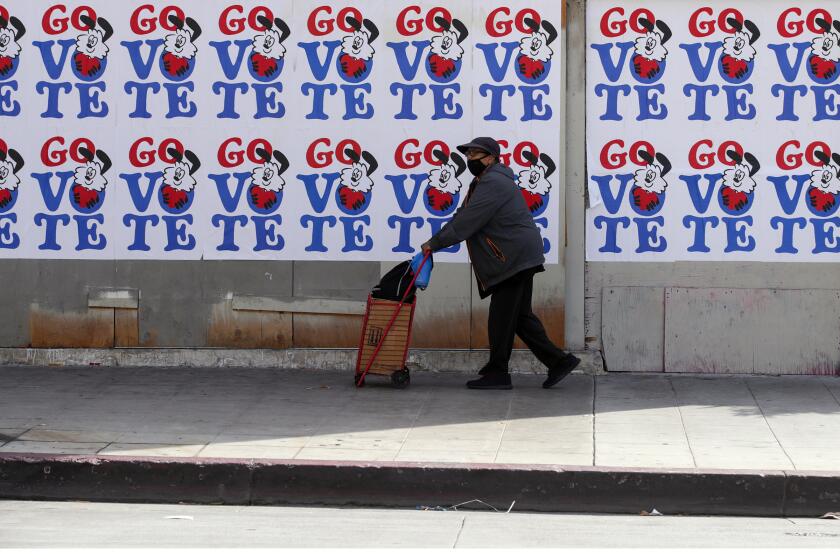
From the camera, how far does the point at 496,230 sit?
30.8 ft

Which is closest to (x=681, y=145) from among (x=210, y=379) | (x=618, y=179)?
(x=618, y=179)

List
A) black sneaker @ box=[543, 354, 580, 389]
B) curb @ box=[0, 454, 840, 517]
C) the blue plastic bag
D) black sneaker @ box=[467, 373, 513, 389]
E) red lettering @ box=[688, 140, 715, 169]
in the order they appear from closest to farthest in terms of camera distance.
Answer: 1. curb @ box=[0, 454, 840, 517]
2. the blue plastic bag
3. black sneaker @ box=[543, 354, 580, 389]
4. black sneaker @ box=[467, 373, 513, 389]
5. red lettering @ box=[688, 140, 715, 169]

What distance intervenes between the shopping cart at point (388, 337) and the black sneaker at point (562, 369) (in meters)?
1.05

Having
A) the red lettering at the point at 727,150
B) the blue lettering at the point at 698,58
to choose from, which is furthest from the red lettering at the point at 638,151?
the blue lettering at the point at 698,58

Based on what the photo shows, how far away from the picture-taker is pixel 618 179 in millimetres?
10141

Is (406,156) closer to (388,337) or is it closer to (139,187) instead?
(388,337)

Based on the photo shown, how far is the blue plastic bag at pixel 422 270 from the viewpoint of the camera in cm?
936

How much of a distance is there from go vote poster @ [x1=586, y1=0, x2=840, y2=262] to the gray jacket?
0.99 metres

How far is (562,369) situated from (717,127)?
7.50 feet

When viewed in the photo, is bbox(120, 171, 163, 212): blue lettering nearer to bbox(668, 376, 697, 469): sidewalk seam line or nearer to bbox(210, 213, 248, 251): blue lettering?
bbox(210, 213, 248, 251): blue lettering

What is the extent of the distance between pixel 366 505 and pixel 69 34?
5.23 meters

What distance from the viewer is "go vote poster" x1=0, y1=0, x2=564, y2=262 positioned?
10.1 metres

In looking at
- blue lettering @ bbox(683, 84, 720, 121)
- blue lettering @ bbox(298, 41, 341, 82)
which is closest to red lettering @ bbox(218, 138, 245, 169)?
blue lettering @ bbox(298, 41, 341, 82)

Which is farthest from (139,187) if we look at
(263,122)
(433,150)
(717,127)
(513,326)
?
(717,127)
